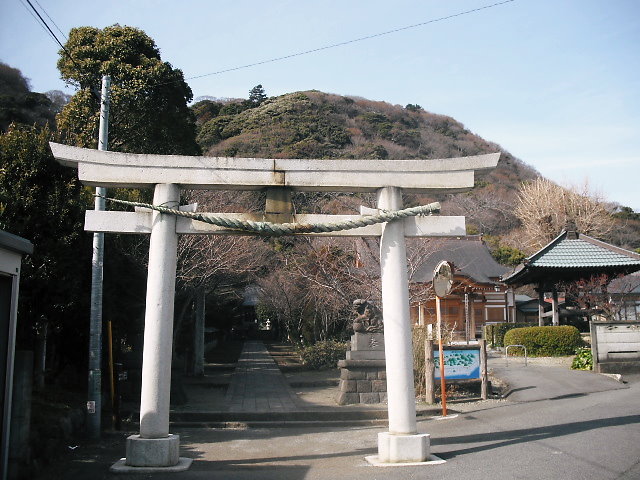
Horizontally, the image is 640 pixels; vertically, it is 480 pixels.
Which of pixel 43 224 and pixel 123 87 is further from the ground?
pixel 123 87

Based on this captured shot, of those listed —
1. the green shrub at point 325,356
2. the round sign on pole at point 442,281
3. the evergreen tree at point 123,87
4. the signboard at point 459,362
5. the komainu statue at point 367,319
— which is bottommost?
the green shrub at point 325,356

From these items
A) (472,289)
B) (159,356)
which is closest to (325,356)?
(472,289)

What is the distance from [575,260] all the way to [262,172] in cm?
1742

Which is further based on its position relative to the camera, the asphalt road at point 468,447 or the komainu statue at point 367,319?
the komainu statue at point 367,319

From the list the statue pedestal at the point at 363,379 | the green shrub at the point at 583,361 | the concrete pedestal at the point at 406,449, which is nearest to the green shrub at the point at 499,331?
the green shrub at the point at 583,361

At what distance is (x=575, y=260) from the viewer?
22.3 m

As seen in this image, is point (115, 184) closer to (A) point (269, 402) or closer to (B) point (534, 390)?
(A) point (269, 402)

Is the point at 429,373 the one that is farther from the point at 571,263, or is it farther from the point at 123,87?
the point at 123,87

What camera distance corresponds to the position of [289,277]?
1234 inches

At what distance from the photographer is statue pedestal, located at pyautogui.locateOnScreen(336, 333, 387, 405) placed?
578 inches

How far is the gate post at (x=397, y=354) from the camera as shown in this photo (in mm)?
8094

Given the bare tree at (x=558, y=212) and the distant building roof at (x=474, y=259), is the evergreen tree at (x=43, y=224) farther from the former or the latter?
the bare tree at (x=558, y=212)

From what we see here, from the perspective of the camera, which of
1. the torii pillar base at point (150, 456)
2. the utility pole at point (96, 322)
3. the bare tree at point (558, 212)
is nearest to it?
the torii pillar base at point (150, 456)

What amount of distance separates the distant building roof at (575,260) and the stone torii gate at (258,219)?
14.7 metres
